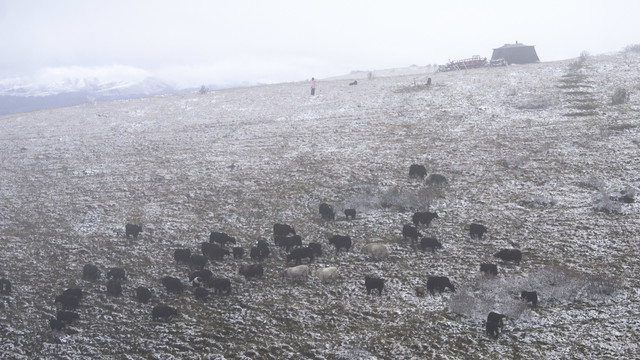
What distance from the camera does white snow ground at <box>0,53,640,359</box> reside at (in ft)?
37.6

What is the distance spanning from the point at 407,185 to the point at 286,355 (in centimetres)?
1182

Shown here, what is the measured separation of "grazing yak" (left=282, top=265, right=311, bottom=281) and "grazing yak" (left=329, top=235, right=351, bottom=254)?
5.85 feet

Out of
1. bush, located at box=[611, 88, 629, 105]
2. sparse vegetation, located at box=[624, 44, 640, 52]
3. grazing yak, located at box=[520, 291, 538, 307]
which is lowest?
grazing yak, located at box=[520, 291, 538, 307]

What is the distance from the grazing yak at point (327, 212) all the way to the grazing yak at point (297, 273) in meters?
4.00

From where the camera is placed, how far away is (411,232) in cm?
1571

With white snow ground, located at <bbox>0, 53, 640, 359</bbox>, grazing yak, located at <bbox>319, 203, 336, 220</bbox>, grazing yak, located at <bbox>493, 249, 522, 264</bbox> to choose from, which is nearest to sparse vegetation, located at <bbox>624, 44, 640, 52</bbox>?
white snow ground, located at <bbox>0, 53, 640, 359</bbox>

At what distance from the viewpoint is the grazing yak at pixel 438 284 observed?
41.9 feet

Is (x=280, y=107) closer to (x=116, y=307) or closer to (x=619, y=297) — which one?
(x=116, y=307)

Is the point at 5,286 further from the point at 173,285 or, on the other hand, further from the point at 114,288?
the point at 173,285

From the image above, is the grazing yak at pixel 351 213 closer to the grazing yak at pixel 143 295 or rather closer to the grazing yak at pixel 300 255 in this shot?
the grazing yak at pixel 300 255

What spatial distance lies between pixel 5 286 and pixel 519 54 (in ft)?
162

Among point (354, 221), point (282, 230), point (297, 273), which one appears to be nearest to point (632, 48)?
point (354, 221)

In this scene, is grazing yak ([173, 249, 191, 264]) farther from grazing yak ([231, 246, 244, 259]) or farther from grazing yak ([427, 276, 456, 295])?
grazing yak ([427, 276, 456, 295])

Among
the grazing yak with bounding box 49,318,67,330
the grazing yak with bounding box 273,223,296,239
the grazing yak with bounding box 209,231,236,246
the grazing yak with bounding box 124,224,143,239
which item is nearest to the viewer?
the grazing yak with bounding box 49,318,67,330
